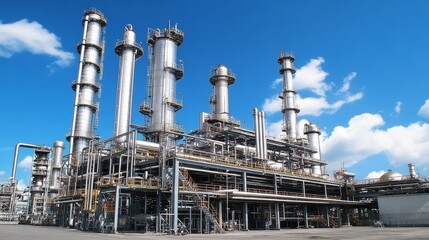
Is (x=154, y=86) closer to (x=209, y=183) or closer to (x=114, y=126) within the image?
(x=114, y=126)

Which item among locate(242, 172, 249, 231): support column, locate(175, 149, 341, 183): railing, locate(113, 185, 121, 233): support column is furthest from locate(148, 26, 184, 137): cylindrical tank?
locate(113, 185, 121, 233): support column

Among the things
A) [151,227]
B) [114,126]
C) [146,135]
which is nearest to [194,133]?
[146,135]

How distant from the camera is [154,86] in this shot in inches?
1928

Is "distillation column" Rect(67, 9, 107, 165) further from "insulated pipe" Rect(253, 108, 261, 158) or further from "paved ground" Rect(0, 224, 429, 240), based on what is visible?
"insulated pipe" Rect(253, 108, 261, 158)

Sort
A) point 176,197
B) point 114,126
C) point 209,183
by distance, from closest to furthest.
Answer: point 176,197
point 209,183
point 114,126

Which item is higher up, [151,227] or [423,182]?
[423,182]

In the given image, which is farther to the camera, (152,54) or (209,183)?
(152,54)

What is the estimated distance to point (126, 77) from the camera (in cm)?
5100

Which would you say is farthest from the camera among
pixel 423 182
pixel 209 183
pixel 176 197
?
pixel 423 182

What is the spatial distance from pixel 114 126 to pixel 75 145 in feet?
29.2

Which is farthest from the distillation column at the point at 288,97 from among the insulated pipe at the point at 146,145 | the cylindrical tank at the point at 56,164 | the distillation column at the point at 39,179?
Answer: the distillation column at the point at 39,179

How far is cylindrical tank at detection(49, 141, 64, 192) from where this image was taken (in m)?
66.9

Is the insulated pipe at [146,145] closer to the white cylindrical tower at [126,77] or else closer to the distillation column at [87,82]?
the white cylindrical tower at [126,77]

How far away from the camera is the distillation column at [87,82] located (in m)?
53.0
